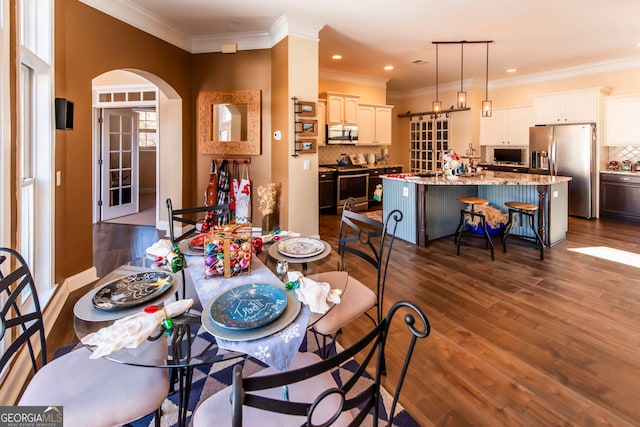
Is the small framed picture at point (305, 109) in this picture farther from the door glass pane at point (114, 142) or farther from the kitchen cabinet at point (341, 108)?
the door glass pane at point (114, 142)

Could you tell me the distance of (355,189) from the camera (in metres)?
7.39

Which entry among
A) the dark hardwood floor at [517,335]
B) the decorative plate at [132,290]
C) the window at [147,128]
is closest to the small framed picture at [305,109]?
the dark hardwood floor at [517,335]

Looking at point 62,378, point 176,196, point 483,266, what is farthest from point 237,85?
point 62,378

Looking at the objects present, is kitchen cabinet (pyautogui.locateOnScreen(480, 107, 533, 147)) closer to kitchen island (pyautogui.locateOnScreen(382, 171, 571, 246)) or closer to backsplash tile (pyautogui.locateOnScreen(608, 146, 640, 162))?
backsplash tile (pyautogui.locateOnScreen(608, 146, 640, 162))

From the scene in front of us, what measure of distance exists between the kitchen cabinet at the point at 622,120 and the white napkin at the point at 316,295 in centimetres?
726

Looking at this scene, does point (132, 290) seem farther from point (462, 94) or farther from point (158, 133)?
point (462, 94)

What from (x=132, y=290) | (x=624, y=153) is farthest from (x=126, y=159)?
(x=624, y=153)

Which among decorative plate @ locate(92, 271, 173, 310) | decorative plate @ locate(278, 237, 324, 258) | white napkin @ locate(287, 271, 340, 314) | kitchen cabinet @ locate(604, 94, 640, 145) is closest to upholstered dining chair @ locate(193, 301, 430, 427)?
white napkin @ locate(287, 271, 340, 314)

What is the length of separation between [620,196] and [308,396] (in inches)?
290

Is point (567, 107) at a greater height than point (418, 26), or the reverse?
point (418, 26)

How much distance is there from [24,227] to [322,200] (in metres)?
4.89

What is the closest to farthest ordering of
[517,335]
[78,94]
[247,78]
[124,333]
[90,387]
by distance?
[124,333] < [90,387] < [517,335] < [78,94] < [247,78]

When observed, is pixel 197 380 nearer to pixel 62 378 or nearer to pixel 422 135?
pixel 62 378

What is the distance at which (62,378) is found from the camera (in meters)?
1.28
